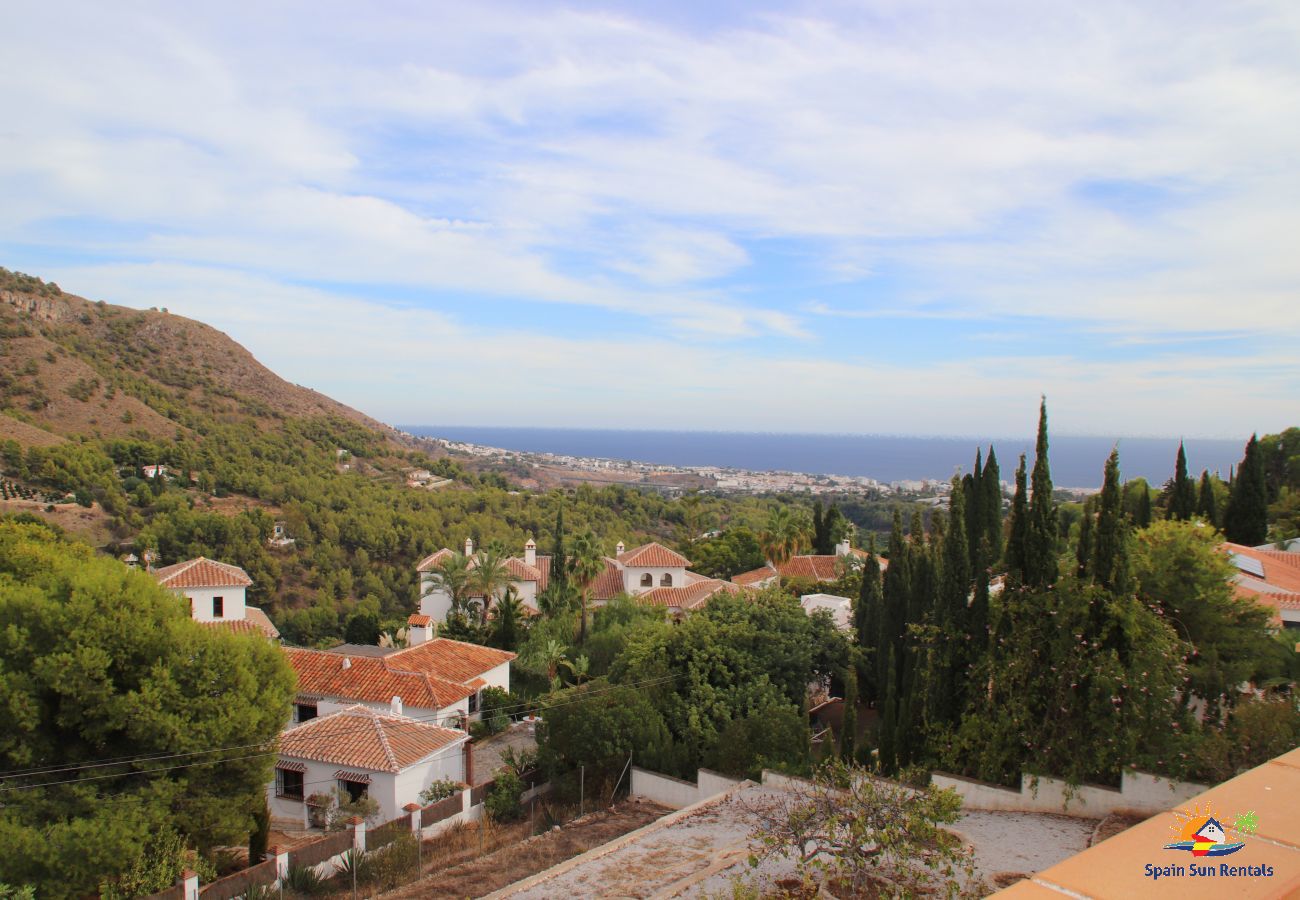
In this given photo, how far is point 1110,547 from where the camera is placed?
14.0 m

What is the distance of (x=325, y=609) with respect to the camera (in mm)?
44906

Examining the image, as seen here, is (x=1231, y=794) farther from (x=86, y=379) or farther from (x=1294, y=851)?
(x=86, y=379)

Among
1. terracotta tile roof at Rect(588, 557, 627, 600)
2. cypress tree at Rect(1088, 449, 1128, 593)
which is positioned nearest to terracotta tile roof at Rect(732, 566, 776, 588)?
terracotta tile roof at Rect(588, 557, 627, 600)

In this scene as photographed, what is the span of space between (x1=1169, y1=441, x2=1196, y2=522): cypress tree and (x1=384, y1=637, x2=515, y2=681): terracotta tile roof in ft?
82.4

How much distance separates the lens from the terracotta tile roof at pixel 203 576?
2942cm

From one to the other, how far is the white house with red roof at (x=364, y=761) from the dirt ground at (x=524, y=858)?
12.0ft

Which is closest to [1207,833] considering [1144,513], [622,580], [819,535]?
[1144,513]

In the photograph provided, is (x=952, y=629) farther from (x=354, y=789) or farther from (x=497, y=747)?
(x=497, y=747)

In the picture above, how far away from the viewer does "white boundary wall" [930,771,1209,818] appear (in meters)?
12.9

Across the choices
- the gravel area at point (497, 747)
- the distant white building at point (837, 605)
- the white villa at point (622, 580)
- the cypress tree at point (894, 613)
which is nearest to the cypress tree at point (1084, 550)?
the cypress tree at point (894, 613)

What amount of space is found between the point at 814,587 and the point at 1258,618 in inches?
945

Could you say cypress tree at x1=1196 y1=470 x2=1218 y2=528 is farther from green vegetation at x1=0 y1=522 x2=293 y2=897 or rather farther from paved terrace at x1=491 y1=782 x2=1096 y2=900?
green vegetation at x1=0 y1=522 x2=293 y2=897

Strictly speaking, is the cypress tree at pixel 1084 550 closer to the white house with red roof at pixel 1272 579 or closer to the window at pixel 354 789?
the white house with red roof at pixel 1272 579

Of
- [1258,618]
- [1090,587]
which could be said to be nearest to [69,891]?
[1090,587]
